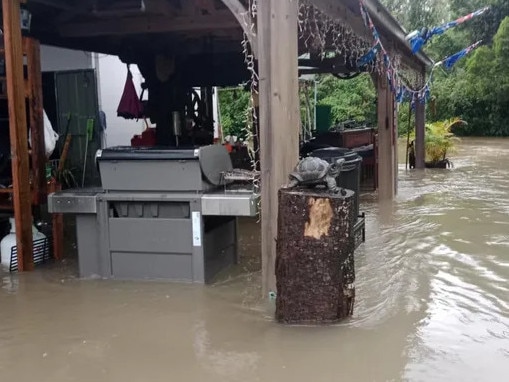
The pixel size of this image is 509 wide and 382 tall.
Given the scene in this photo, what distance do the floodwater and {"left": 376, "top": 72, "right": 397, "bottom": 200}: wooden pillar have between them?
11.3 feet

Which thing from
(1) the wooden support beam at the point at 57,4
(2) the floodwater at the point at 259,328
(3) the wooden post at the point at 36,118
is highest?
(1) the wooden support beam at the point at 57,4

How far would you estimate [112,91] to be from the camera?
12164 millimetres

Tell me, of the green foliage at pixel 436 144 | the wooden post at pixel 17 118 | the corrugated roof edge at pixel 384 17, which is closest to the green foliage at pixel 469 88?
the green foliage at pixel 436 144

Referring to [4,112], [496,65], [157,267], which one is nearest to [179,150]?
[157,267]

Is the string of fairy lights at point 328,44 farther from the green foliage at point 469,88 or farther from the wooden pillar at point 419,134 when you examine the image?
the green foliage at point 469,88

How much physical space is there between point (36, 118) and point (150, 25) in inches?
93.6

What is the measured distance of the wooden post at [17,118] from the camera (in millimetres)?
6055

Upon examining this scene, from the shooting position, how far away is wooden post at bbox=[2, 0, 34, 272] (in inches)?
238

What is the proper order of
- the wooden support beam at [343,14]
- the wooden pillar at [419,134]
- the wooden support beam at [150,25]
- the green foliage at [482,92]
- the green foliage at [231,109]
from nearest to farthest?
the wooden support beam at [343,14], the wooden support beam at [150,25], the wooden pillar at [419,134], the green foliage at [231,109], the green foliage at [482,92]

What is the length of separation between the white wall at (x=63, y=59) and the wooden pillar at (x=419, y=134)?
7.95m

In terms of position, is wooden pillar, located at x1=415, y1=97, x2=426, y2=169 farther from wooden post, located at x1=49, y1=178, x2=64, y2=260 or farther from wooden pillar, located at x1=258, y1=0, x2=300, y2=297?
wooden pillar, located at x1=258, y1=0, x2=300, y2=297

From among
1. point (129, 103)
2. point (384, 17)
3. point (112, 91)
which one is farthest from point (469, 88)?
point (384, 17)

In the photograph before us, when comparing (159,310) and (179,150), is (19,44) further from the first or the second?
(159,310)

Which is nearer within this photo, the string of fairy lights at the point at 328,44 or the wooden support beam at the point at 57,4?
the string of fairy lights at the point at 328,44
